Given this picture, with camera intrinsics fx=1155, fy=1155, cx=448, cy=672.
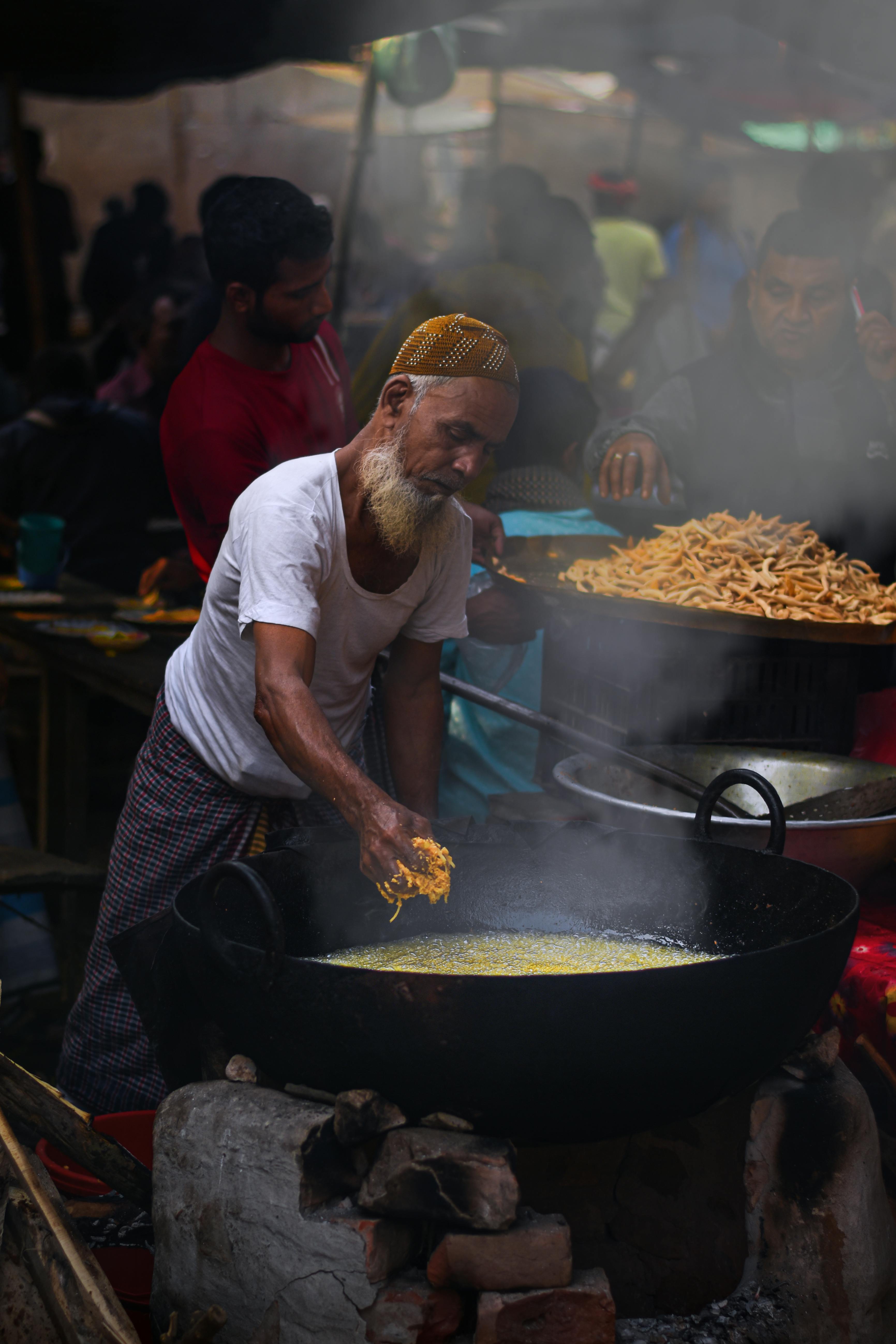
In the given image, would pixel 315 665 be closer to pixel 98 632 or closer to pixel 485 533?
pixel 485 533

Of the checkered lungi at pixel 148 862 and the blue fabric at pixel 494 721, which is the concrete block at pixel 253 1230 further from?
the blue fabric at pixel 494 721

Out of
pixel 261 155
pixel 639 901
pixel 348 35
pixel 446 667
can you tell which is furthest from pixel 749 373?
pixel 261 155

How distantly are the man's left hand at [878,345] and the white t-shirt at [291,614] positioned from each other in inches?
73.0

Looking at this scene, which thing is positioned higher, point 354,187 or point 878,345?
point 354,187

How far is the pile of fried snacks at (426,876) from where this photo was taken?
1.68m

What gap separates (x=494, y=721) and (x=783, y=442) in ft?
4.15

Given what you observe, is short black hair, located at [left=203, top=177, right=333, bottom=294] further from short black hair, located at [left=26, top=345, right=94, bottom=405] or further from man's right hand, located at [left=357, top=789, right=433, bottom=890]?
short black hair, located at [left=26, top=345, right=94, bottom=405]

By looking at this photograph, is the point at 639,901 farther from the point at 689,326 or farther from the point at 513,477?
the point at 689,326

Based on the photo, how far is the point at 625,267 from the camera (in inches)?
358

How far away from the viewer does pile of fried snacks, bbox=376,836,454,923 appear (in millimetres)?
1683

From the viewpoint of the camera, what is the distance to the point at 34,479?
5844 millimetres

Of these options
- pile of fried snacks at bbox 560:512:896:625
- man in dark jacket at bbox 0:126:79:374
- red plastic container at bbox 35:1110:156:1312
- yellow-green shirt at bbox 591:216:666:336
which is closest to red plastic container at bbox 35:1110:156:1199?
red plastic container at bbox 35:1110:156:1312

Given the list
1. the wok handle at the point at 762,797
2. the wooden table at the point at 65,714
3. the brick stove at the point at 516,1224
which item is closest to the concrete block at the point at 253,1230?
the brick stove at the point at 516,1224

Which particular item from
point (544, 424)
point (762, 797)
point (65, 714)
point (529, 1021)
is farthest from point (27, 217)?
point (529, 1021)
